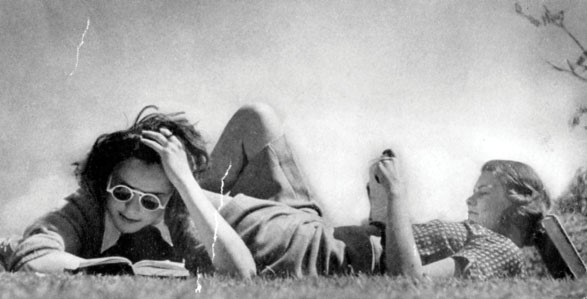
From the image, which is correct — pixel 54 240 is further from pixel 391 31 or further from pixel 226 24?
pixel 391 31

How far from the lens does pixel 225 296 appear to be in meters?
3.74

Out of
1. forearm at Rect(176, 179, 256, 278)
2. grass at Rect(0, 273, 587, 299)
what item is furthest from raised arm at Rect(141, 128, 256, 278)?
grass at Rect(0, 273, 587, 299)

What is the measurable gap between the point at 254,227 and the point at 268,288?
0.55 m

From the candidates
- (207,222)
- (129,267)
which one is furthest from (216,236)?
(129,267)

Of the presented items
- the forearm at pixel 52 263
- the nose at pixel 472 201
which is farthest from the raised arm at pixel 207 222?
the nose at pixel 472 201

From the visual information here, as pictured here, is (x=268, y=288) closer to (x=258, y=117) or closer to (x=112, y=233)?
(x=112, y=233)

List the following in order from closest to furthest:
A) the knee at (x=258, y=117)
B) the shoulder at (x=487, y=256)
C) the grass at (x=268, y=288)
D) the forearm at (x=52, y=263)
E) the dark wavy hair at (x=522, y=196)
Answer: the grass at (x=268, y=288), the forearm at (x=52, y=263), the shoulder at (x=487, y=256), the knee at (x=258, y=117), the dark wavy hair at (x=522, y=196)

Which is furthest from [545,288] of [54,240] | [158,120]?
[54,240]

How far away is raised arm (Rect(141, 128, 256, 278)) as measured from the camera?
426 centimetres

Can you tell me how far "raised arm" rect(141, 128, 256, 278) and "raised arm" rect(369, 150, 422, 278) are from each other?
677mm

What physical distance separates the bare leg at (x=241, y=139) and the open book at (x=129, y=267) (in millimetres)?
476

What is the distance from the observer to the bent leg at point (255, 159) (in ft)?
15.0

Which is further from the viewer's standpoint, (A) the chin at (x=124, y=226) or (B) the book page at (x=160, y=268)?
(A) the chin at (x=124, y=226)

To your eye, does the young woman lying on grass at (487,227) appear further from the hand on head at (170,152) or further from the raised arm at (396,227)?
the hand on head at (170,152)
